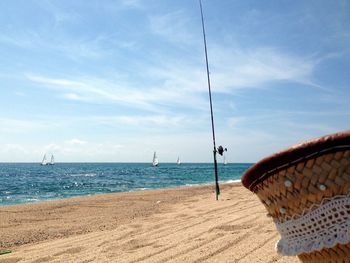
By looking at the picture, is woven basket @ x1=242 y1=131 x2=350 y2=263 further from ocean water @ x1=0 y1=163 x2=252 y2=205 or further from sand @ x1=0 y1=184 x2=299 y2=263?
ocean water @ x1=0 y1=163 x2=252 y2=205

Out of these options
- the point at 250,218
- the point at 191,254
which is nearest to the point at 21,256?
the point at 191,254

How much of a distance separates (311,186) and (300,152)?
5.7 inches

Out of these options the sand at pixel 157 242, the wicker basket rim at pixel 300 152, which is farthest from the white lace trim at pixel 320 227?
the sand at pixel 157 242

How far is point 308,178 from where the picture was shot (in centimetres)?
144

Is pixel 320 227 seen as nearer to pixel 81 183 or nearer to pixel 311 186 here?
pixel 311 186

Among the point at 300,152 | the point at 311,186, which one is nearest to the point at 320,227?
the point at 311,186

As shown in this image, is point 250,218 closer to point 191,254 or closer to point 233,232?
point 233,232

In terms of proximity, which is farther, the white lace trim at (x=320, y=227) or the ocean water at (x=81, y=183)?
the ocean water at (x=81, y=183)

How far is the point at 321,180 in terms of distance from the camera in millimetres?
1420

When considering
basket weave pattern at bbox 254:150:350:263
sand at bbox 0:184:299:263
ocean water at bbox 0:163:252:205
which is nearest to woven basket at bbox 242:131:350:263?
basket weave pattern at bbox 254:150:350:263

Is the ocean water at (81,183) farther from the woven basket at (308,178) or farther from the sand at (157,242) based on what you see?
the woven basket at (308,178)

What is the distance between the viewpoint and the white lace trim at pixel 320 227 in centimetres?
142

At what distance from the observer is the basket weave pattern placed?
139 centimetres

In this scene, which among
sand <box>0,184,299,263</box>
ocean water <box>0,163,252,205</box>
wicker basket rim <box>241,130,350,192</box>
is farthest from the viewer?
ocean water <box>0,163,252,205</box>
